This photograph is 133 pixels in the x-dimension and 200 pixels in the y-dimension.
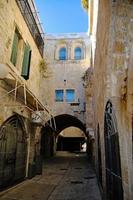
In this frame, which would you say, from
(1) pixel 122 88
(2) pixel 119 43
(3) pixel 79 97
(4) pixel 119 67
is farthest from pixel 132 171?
(3) pixel 79 97

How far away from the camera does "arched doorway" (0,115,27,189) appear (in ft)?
23.0

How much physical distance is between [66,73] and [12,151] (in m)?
11.1

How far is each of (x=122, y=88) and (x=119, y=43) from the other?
2.32 feet

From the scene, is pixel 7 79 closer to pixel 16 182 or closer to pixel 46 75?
pixel 16 182

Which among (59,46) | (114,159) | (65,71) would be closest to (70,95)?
(65,71)

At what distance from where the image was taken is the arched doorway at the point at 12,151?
700cm

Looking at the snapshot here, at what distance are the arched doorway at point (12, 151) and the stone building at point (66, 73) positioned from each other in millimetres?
8085

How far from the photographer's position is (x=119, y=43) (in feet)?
9.79

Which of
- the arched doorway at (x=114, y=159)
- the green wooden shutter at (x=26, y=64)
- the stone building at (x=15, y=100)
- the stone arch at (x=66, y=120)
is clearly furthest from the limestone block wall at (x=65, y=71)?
the arched doorway at (x=114, y=159)

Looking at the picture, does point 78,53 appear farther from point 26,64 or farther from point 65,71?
point 26,64

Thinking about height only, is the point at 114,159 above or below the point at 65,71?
below

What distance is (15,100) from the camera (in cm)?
801

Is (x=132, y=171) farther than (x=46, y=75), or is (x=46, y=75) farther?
(x=46, y=75)

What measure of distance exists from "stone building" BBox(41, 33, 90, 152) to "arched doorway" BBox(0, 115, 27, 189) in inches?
318
